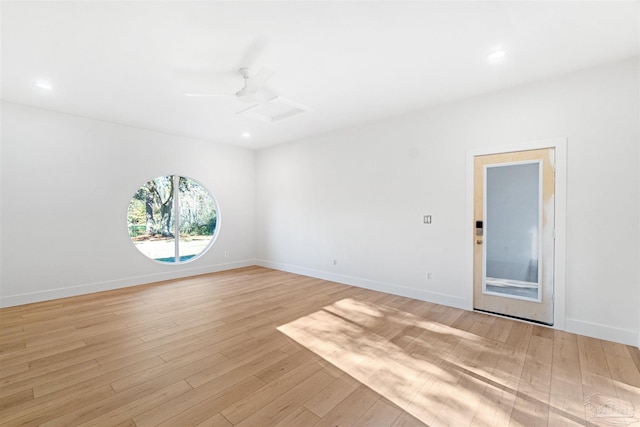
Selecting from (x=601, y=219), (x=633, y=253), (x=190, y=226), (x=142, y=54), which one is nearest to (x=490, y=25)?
(x=601, y=219)

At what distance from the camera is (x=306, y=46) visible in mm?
2619

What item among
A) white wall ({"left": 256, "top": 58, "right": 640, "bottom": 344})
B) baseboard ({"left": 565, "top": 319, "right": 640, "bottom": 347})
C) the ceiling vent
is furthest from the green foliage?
baseboard ({"left": 565, "top": 319, "right": 640, "bottom": 347})

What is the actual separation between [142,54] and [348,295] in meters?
3.95

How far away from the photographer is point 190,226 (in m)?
5.90

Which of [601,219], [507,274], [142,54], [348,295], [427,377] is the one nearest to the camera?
[427,377]

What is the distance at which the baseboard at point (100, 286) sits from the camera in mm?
3971

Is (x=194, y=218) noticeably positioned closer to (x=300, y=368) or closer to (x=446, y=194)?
(x=300, y=368)

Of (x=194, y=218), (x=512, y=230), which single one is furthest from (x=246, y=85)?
(x=194, y=218)

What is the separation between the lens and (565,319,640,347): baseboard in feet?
9.00

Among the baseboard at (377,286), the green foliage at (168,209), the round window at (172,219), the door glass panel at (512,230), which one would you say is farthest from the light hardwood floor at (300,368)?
the green foliage at (168,209)

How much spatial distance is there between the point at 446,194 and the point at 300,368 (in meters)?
2.96

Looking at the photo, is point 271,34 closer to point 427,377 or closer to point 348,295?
point 427,377

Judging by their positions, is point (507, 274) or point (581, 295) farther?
point (507, 274)

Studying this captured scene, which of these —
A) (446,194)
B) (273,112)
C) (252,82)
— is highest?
(273,112)
